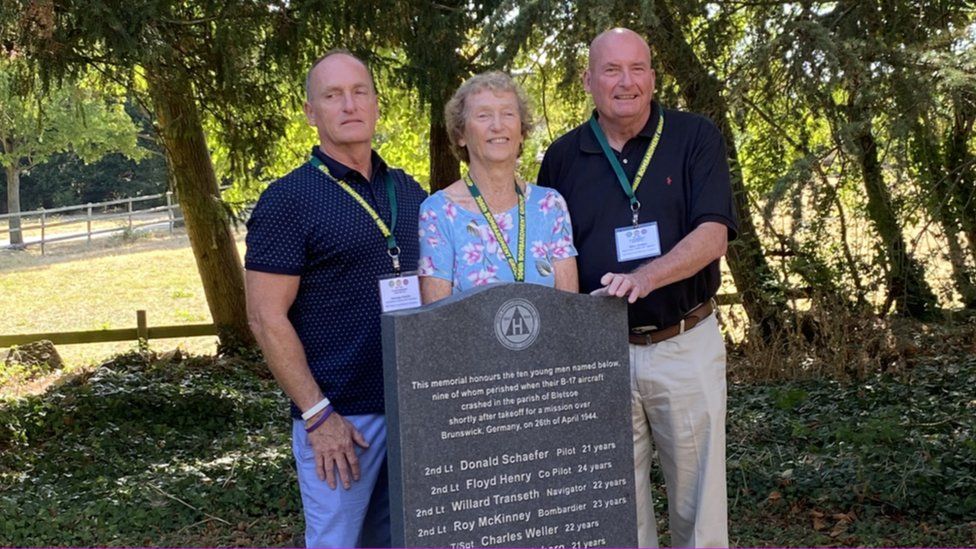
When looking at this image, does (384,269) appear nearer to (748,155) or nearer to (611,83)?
(611,83)

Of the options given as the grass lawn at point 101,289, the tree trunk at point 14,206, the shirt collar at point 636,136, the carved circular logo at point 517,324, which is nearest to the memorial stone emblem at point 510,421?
the carved circular logo at point 517,324

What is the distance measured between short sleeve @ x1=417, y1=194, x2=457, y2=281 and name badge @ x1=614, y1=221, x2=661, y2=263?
0.63m

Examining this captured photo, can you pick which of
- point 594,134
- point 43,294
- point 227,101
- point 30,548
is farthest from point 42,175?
point 594,134

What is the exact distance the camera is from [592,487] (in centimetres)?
345

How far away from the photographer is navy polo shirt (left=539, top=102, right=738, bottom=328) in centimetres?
376

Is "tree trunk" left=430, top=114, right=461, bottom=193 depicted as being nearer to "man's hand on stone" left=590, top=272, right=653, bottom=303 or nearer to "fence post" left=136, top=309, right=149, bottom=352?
"fence post" left=136, top=309, right=149, bottom=352

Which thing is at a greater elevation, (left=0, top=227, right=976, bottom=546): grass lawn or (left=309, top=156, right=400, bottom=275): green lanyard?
(left=309, top=156, right=400, bottom=275): green lanyard

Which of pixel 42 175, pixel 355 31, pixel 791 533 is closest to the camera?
pixel 791 533

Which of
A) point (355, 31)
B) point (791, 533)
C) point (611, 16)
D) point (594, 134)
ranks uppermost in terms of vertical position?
point (355, 31)

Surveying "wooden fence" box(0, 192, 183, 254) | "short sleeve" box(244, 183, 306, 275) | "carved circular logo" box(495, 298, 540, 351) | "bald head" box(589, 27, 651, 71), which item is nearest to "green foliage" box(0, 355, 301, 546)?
"short sleeve" box(244, 183, 306, 275)

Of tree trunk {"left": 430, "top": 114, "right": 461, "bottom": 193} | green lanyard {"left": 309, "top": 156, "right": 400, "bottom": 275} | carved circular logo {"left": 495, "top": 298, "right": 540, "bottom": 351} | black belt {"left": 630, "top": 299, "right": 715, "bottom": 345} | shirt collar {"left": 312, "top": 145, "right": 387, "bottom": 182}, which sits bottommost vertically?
black belt {"left": 630, "top": 299, "right": 715, "bottom": 345}

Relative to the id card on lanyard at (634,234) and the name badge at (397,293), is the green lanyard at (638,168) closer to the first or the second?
the id card on lanyard at (634,234)

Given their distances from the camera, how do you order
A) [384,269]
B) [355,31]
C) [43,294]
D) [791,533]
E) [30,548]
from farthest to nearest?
[43,294]
[355,31]
[30,548]
[791,533]
[384,269]

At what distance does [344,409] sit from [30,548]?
3857mm
